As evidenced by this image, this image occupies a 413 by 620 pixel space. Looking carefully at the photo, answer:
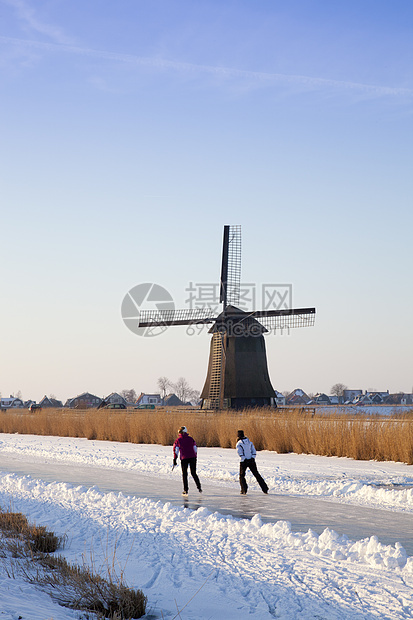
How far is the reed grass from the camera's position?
Answer: 19.4 meters

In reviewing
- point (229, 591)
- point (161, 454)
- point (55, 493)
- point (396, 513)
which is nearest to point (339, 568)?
point (229, 591)

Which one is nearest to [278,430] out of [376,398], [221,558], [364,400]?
[221,558]

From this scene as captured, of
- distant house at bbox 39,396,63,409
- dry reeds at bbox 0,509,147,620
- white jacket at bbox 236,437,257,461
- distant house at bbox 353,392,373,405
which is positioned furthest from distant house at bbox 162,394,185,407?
dry reeds at bbox 0,509,147,620

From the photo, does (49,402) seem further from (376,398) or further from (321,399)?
(376,398)

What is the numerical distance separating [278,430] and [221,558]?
1613 centimetres

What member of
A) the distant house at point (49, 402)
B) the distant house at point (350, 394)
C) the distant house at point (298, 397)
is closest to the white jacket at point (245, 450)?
the distant house at point (298, 397)

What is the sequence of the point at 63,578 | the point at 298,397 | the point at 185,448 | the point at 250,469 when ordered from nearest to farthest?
the point at 63,578 → the point at 250,469 → the point at 185,448 → the point at 298,397

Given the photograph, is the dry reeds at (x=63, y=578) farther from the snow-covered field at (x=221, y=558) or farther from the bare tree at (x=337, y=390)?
the bare tree at (x=337, y=390)

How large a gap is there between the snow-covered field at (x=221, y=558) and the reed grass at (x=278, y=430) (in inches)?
222

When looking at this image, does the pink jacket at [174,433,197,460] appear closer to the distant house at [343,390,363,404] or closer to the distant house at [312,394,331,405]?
the distant house at [312,394,331,405]

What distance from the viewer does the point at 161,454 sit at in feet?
76.1

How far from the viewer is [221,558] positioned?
753cm

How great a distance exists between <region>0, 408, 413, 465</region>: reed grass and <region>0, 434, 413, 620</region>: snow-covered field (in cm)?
564

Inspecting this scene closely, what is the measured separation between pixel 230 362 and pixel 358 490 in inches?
899
